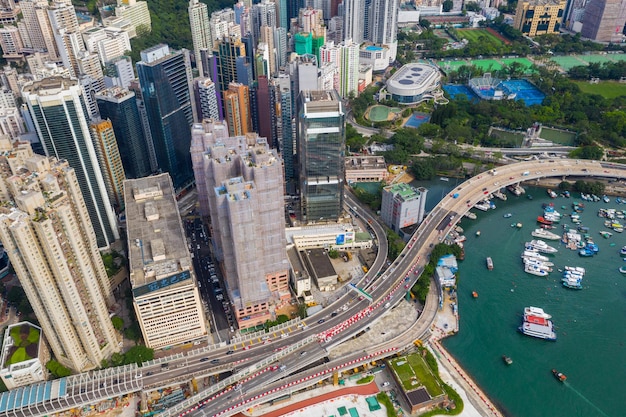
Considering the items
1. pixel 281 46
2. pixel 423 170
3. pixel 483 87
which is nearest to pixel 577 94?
pixel 483 87

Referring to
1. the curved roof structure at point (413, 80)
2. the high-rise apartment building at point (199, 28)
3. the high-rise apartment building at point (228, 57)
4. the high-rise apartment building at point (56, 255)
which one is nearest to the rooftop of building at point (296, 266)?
the high-rise apartment building at point (56, 255)

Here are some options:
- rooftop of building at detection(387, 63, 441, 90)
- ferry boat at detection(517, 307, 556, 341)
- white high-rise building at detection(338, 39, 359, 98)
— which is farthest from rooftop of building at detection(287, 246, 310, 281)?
rooftop of building at detection(387, 63, 441, 90)

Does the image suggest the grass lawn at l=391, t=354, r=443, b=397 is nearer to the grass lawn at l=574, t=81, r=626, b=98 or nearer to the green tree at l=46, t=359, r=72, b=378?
the green tree at l=46, t=359, r=72, b=378

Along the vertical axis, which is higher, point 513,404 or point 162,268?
point 162,268

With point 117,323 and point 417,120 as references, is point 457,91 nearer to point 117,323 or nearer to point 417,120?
point 417,120

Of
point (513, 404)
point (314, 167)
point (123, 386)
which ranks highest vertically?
point (314, 167)

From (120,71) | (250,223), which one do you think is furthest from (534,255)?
(120,71)

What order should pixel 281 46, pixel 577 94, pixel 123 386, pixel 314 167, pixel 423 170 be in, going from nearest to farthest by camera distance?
1. pixel 123 386
2. pixel 314 167
3. pixel 423 170
4. pixel 577 94
5. pixel 281 46

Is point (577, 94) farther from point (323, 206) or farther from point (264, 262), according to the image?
point (264, 262)
